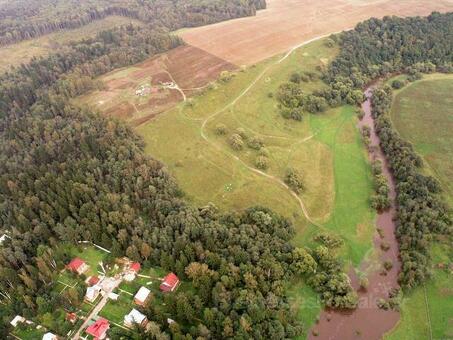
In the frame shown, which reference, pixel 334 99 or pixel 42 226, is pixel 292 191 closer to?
pixel 334 99

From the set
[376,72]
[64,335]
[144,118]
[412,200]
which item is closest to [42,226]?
[64,335]

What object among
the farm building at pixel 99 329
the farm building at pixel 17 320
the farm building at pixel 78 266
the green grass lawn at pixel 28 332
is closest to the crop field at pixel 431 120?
the farm building at pixel 99 329

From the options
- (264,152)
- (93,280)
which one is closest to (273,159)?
(264,152)

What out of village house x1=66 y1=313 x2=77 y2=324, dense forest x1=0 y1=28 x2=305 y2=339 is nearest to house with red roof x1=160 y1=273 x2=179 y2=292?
dense forest x1=0 y1=28 x2=305 y2=339

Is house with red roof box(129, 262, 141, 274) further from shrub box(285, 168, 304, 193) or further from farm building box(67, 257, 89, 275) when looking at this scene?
shrub box(285, 168, 304, 193)

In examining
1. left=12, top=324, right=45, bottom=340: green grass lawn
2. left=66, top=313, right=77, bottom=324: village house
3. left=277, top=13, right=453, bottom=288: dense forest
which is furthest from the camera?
left=277, top=13, right=453, bottom=288: dense forest

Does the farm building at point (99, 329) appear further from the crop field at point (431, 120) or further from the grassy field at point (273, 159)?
the crop field at point (431, 120)

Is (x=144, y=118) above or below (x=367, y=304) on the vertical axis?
above
